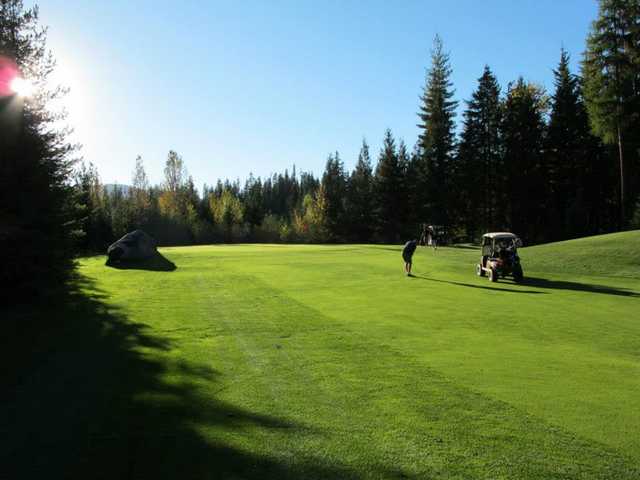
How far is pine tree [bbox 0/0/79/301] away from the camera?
14.0 m

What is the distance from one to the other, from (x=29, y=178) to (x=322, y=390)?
41.2 feet

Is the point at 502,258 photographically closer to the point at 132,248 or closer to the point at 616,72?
the point at 132,248

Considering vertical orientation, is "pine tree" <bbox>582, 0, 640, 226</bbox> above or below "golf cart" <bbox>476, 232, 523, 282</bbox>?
above

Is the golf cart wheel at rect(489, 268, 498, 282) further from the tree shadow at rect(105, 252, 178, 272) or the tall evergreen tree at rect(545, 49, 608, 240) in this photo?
the tall evergreen tree at rect(545, 49, 608, 240)

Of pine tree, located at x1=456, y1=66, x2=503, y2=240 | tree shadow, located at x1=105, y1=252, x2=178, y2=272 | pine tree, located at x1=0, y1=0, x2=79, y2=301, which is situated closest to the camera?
pine tree, located at x1=0, y1=0, x2=79, y2=301

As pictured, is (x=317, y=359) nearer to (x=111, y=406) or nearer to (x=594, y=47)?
(x=111, y=406)

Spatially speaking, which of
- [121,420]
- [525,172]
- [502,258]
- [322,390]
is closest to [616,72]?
[525,172]

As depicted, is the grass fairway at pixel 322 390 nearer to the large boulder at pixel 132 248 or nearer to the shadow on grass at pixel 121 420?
the shadow on grass at pixel 121 420

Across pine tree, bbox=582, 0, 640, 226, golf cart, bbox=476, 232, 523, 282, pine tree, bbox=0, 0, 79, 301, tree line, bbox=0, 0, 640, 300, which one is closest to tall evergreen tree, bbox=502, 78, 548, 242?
tree line, bbox=0, 0, 640, 300

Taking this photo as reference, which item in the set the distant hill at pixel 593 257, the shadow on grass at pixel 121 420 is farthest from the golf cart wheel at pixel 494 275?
the shadow on grass at pixel 121 420

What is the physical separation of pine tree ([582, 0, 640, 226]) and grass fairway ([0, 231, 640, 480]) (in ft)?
123

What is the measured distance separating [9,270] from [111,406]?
10.2 meters

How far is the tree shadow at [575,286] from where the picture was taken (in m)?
18.0

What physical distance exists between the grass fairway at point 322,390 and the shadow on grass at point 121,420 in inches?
0.9
